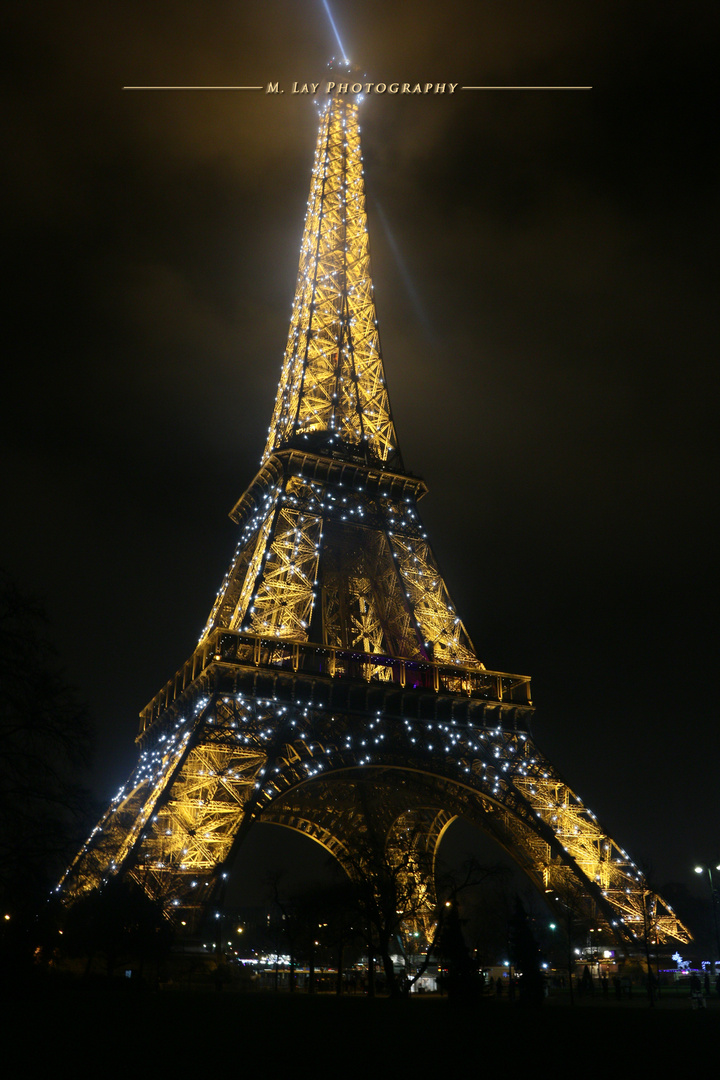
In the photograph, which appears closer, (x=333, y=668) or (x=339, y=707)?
(x=339, y=707)

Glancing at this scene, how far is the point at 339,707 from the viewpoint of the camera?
119ft

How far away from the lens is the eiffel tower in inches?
1259

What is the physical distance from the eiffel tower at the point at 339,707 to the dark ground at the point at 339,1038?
8.71 m

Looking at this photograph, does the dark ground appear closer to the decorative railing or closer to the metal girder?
the metal girder

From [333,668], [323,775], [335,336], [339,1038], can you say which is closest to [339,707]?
[333,668]

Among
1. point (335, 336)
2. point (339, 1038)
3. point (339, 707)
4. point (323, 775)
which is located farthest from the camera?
point (335, 336)

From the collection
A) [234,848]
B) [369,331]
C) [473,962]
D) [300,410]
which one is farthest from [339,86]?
[473,962]

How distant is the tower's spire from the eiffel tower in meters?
0.14

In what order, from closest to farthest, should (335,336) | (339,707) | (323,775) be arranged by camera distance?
(339,707)
(323,775)
(335,336)

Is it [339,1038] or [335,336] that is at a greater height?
[335,336]

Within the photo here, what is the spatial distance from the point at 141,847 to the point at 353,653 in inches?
472

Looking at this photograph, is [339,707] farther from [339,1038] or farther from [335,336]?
[335,336]

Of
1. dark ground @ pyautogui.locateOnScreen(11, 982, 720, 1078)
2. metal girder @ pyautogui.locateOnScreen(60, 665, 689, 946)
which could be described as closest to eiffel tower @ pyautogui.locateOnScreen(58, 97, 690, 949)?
metal girder @ pyautogui.locateOnScreen(60, 665, 689, 946)

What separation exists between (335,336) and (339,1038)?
42582 millimetres
